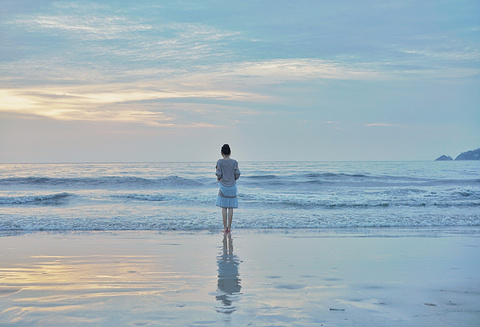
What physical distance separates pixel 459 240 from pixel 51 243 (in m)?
7.29

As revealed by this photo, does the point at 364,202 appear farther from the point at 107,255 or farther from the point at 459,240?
the point at 107,255

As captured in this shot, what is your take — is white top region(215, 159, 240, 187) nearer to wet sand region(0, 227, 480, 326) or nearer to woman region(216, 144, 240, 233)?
woman region(216, 144, 240, 233)

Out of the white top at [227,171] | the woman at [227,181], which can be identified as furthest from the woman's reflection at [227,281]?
the white top at [227,171]

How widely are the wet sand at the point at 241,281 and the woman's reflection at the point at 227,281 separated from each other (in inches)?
0.4

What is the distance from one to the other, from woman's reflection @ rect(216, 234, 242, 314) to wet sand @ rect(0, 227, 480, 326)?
11 millimetres

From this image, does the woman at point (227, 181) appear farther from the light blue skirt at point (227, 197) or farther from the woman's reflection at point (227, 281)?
the woman's reflection at point (227, 281)

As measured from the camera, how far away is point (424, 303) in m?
3.87

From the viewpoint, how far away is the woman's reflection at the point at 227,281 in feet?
12.5

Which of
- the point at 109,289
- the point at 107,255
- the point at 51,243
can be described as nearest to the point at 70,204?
the point at 51,243

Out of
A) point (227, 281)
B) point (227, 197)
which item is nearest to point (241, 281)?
point (227, 281)

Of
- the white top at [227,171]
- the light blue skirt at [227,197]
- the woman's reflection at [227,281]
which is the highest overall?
the white top at [227,171]

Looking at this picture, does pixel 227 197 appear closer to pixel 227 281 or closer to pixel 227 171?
pixel 227 171

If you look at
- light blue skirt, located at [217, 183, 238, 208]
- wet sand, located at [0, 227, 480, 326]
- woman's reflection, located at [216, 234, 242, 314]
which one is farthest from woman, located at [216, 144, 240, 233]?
woman's reflection, located at [216, 234, 242, 314]

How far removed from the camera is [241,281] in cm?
477
